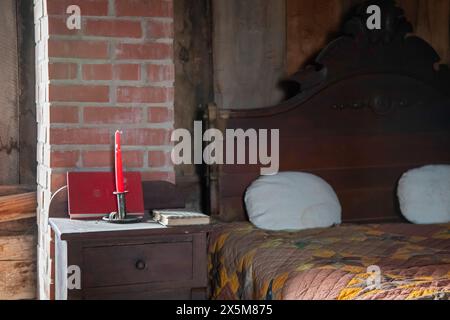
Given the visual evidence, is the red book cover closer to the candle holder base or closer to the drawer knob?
the candle holder base

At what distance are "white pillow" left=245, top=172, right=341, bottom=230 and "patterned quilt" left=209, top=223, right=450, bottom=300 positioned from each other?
8 centimetres

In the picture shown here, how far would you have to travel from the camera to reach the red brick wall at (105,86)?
7.71 feet

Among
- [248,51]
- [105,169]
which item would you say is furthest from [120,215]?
[248,51]

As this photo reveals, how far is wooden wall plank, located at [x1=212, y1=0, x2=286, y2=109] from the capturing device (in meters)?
3.04

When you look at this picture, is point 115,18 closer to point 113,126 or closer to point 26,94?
point 113,126

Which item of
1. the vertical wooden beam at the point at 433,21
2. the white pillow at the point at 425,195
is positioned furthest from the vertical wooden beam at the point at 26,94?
the vertical wooden beam at the point at 433,21

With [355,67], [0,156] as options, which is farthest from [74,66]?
[355,67]

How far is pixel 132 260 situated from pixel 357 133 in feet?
4.77

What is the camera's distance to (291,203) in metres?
2.78

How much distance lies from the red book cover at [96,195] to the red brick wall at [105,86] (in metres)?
0.14

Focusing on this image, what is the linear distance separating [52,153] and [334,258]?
1.03 metres

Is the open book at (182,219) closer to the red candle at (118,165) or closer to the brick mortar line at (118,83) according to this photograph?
the red candle at (118,165)

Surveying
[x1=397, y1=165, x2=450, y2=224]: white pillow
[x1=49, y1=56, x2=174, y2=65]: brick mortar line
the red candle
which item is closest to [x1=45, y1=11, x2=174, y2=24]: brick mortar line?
[x1=49, y1=56, x2=174, y2=65]: brick mortar line

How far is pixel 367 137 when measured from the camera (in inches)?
122
